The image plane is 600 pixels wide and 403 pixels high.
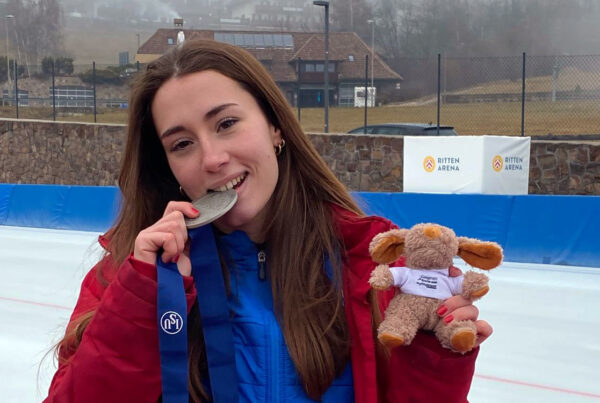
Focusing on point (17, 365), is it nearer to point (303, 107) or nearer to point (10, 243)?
point (10, 243)

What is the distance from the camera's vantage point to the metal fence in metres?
17.8

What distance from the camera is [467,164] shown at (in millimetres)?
11016

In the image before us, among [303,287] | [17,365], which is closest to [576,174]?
[17,365]

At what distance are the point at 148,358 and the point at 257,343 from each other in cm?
22

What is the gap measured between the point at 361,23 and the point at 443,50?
47.0ft

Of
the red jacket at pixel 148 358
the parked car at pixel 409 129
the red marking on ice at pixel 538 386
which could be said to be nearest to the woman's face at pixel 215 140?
the red jacket at pixel 148 358

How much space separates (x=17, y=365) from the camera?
4.73 metres

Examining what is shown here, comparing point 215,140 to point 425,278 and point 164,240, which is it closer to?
point 164,240

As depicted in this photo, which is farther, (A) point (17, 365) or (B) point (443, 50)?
(B) point (443, 50)

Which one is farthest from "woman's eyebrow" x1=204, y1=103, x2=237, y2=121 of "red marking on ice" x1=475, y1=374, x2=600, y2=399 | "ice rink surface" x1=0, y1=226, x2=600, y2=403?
"red marking on ice" x1=475, y1=374, x2=600, y2=399

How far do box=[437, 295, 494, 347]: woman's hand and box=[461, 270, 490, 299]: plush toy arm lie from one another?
0.06 feet

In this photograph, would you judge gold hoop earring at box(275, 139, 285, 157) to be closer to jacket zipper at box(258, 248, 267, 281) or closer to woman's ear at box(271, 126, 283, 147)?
woman's ear at box(271, 126, 283, 147)

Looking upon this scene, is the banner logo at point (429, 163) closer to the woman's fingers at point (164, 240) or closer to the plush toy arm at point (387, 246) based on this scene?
the plush toy arm at point (387, 246)

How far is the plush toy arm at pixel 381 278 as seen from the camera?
1.43 metres
